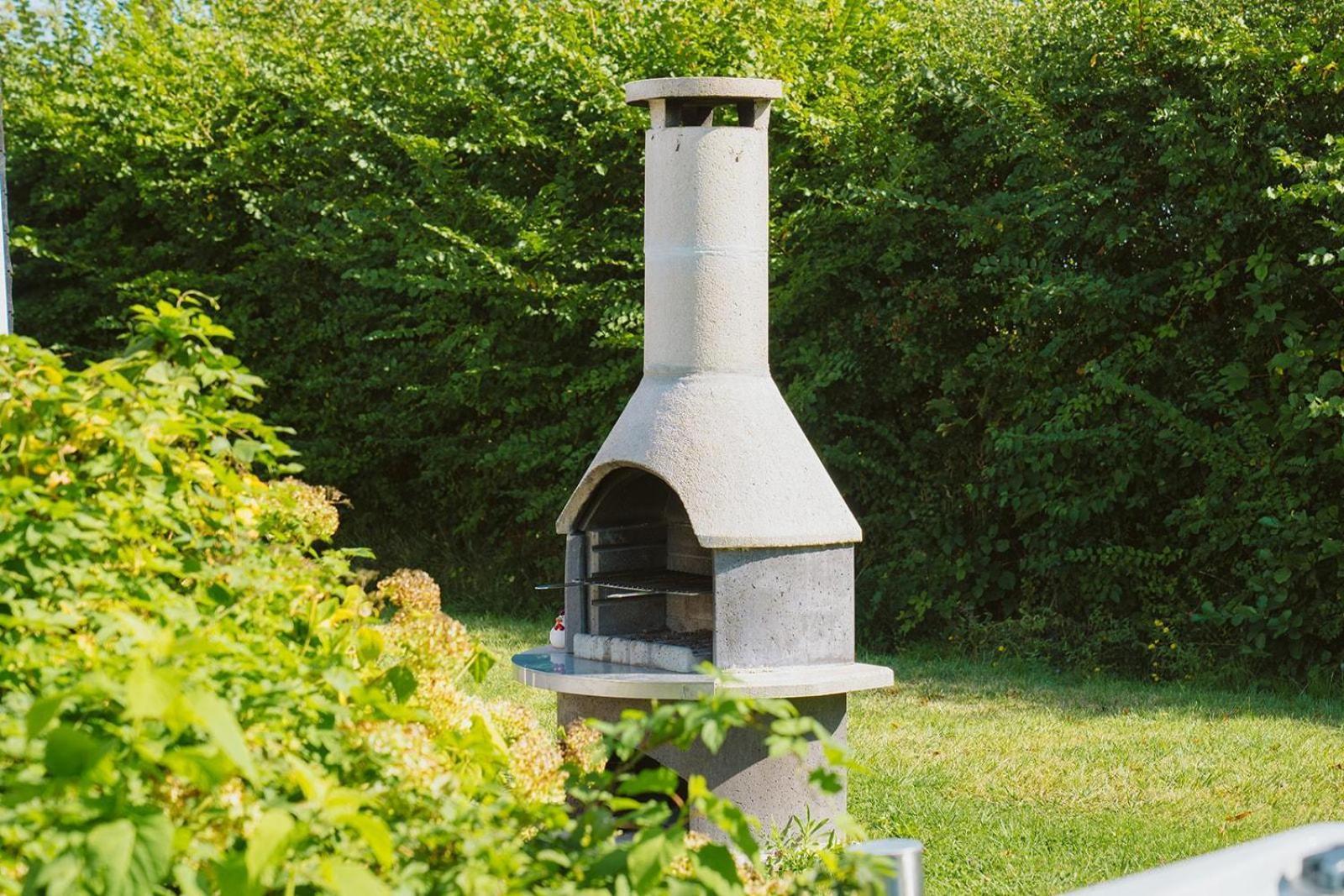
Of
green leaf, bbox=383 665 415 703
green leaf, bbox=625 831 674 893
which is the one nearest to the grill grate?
green leaf, bbox=383 665 415 703

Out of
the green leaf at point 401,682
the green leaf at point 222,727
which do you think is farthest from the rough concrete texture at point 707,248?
the green leaf at point 222,727

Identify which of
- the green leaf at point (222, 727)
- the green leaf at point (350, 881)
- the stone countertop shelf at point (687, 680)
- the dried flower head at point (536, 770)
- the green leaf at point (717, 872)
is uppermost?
the green leaf at point (222, 727)

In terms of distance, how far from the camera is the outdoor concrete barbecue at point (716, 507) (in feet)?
15.9

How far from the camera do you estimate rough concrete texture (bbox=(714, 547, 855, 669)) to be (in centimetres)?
483

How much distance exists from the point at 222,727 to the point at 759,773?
3346 millimetres

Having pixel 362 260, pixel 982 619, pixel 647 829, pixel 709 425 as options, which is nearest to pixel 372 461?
pixel 362 260

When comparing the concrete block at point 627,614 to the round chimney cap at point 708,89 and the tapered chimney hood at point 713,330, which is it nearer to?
the tapered chimney hood at point 713,330

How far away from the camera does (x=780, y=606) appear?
4898 mm

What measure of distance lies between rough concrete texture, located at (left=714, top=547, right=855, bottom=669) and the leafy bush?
1880 millimetres

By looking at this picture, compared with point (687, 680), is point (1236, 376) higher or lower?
higher

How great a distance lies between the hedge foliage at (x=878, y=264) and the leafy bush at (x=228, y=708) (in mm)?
5325

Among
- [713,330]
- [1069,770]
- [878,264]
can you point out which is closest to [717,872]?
[713,330]

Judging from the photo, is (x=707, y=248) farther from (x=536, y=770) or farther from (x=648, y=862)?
(x=648, y=862)

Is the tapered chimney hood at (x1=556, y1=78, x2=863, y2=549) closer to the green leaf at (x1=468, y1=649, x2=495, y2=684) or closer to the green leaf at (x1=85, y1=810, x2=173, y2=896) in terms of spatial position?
the green leaf at (x1=468, y1=649, x2=495, y2=684)
